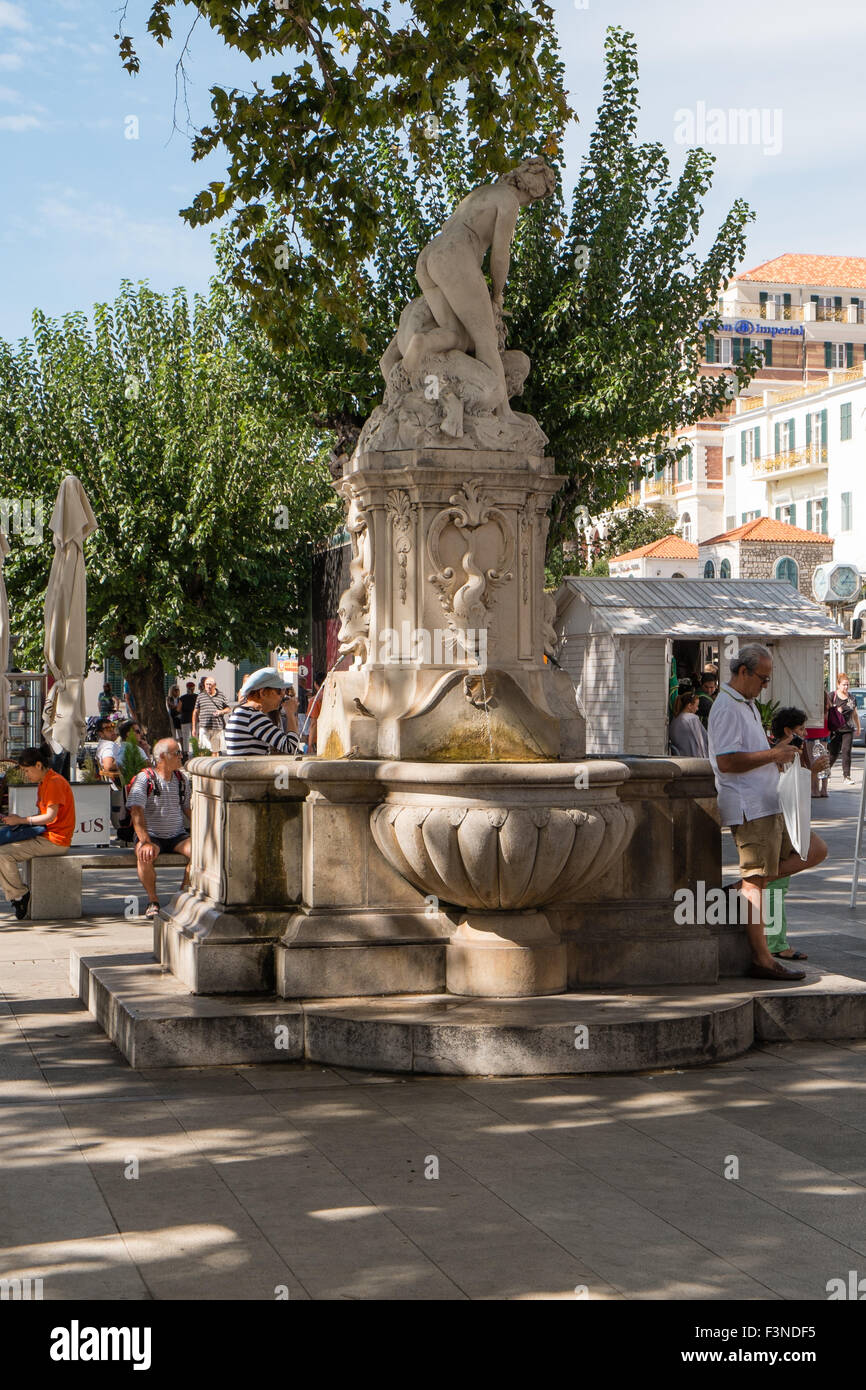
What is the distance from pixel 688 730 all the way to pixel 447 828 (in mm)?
9891

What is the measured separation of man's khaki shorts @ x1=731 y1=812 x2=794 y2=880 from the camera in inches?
305

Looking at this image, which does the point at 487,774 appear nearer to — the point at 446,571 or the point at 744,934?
the point at 446,571

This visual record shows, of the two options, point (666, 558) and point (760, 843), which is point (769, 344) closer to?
point (666, 558)

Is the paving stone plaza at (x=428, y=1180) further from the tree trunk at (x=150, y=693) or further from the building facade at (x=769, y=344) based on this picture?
the building facade at (x=769, y=344)

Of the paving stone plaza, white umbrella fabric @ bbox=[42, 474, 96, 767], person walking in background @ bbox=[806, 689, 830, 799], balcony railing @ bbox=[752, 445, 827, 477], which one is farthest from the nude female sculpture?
balcony railing @ bbox=[752, 445, 827, 477]

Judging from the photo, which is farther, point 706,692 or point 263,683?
point 706,692

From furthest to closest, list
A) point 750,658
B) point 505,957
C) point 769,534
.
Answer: point 769,534 → point 750,658 → point 505,957

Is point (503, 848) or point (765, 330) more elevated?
point (765, 330)

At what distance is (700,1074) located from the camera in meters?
6.62

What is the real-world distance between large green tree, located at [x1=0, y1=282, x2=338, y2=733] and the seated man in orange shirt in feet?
54.1

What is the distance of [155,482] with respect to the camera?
2833cm

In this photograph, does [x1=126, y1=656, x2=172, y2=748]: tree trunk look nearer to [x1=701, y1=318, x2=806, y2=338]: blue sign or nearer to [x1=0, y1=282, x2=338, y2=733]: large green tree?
[x1=0, y1=282, x2=338, y2=733]: large green tree

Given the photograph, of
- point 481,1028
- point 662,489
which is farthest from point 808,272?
point 481,1028

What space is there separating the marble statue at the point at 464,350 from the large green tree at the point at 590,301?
44.3ft
